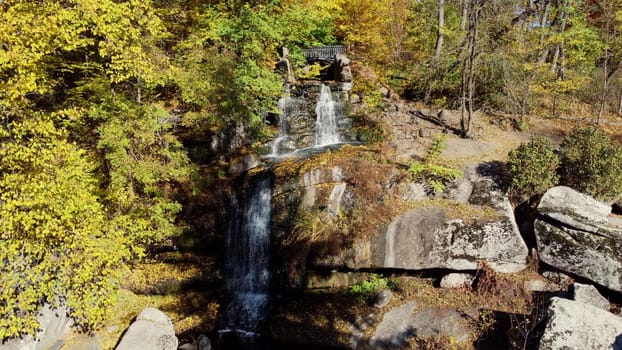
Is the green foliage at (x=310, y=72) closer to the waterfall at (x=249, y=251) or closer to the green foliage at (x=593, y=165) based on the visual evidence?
the waterfall at (x=249, y=251)

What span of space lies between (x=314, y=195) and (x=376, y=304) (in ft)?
12.3

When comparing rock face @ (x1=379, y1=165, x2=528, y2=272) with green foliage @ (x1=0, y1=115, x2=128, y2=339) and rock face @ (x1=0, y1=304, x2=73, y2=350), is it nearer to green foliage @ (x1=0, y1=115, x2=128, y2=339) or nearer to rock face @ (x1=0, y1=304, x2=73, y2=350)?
green foliage @ (x1=0, y1=115, x2=128, y2=339)

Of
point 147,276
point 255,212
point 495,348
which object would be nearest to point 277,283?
point 255,212

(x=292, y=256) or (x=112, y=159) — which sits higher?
(x=112, y=159)

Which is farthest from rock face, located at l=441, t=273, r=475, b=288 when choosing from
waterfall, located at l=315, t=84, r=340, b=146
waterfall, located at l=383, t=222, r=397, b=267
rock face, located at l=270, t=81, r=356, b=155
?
waterfall, located at l=315, t=84, r=340, b=146

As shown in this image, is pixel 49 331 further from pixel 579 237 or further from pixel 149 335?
pixel 579 237

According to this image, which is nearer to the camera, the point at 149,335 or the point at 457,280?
the point at 149,335

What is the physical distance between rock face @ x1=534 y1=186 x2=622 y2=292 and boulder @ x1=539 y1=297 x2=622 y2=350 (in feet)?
6.37

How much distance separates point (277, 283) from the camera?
11.7m

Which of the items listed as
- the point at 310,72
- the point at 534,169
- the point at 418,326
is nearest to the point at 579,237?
the point at 534,169

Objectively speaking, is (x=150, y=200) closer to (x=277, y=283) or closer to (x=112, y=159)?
(x=112, y=159)

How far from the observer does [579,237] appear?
364 inches

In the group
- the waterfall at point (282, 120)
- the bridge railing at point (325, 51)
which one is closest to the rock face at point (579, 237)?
the waterfall at point (282, 120)

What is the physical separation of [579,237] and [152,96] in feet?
43.1
